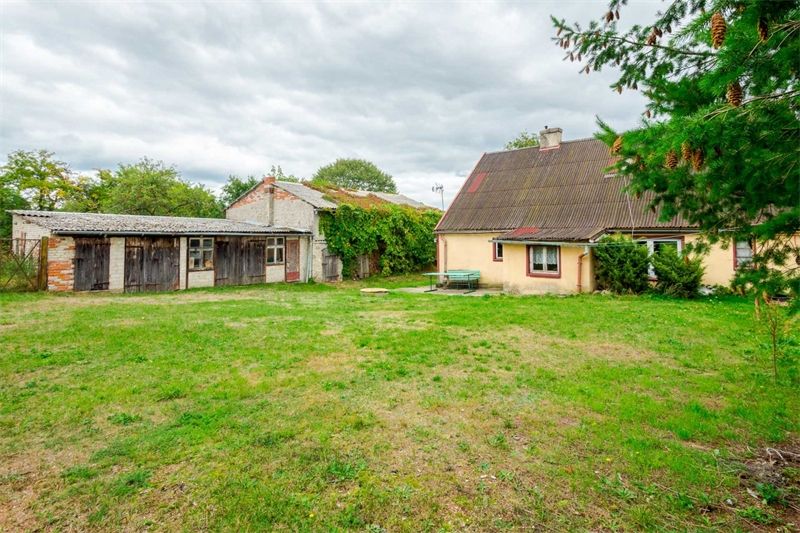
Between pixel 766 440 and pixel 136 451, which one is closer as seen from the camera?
pixel 136 451

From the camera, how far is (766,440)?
415 cm

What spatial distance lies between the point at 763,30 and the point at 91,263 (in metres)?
18.6

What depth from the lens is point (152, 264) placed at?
16.7 m

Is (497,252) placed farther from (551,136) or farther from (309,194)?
(309,194)

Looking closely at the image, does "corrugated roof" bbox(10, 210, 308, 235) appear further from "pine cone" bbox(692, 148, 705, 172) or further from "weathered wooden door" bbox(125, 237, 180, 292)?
"pine cone" bbox(692, 148, 705, 172)

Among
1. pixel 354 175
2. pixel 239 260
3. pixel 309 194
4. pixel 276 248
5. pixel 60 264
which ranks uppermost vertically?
pixel 354 175

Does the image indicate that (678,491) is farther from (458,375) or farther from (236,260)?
(236,260)

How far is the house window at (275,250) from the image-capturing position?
67.7 ft

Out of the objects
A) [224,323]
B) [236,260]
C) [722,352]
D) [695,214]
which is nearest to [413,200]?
[236,260]

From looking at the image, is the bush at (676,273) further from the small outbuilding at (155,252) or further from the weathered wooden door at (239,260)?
the weathered wooden door at (239,260)

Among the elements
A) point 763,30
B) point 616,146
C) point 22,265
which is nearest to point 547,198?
point 616,146

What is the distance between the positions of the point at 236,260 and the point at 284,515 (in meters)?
17.9

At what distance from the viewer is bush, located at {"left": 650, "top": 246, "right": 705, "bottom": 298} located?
43.0ft

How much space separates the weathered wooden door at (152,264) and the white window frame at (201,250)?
0.46 metres
